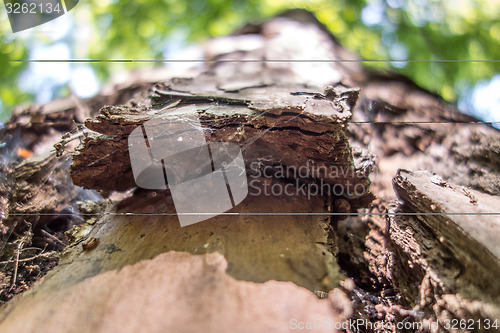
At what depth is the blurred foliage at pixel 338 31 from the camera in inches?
123

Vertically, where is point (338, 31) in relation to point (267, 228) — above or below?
above

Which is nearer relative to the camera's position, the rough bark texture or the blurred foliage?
the rough bark texture

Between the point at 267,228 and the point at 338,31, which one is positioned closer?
the point at 267,228

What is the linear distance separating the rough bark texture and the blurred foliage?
1.91 m

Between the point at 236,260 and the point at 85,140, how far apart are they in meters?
0.69

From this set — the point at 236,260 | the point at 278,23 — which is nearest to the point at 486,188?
the point at 236,260

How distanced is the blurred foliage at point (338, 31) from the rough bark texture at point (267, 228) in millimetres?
1907

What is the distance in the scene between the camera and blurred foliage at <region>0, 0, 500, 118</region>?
3.11m

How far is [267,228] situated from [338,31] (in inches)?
141

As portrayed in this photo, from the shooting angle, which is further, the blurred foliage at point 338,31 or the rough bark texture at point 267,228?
the blurred foliage at point 338,31

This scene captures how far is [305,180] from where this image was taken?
1.19 metres

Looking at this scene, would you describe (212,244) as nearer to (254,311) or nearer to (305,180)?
(254,311)

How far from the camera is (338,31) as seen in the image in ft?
12.3

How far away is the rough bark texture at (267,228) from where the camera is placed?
30.6 inches
